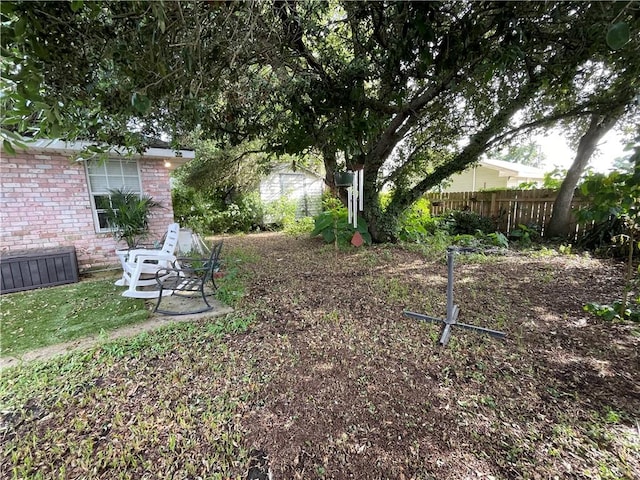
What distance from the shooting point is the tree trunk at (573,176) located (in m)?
6.59

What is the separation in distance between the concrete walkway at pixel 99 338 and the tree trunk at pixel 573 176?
800 cm

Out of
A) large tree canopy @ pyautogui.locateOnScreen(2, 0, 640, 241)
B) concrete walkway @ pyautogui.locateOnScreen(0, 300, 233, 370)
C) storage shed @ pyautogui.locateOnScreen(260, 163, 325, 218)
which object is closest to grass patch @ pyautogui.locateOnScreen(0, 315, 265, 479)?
concrete walkway @ pyautogui.locateOnScreen(0, 300, 233, 370)

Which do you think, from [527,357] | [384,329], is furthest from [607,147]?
[384,329]

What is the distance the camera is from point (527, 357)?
2420 mm

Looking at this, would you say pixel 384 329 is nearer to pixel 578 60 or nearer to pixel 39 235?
pixel 578 60

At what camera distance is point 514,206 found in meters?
7.95

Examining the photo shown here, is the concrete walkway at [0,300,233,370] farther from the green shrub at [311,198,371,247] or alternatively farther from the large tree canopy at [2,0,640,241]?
the green shrub at [311,198,371,247]

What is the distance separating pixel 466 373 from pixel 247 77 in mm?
3929

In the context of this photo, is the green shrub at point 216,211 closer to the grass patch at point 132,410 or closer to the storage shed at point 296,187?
the storage shed at point 296,187

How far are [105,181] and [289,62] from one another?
4.88 metres

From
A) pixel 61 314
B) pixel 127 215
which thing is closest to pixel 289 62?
pixel 61 314

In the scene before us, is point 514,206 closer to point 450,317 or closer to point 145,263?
point 450,317

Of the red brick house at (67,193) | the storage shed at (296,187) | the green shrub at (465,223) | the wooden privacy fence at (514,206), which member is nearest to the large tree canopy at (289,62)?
the red brick house at (67,193)

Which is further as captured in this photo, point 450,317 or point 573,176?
point 573,176
